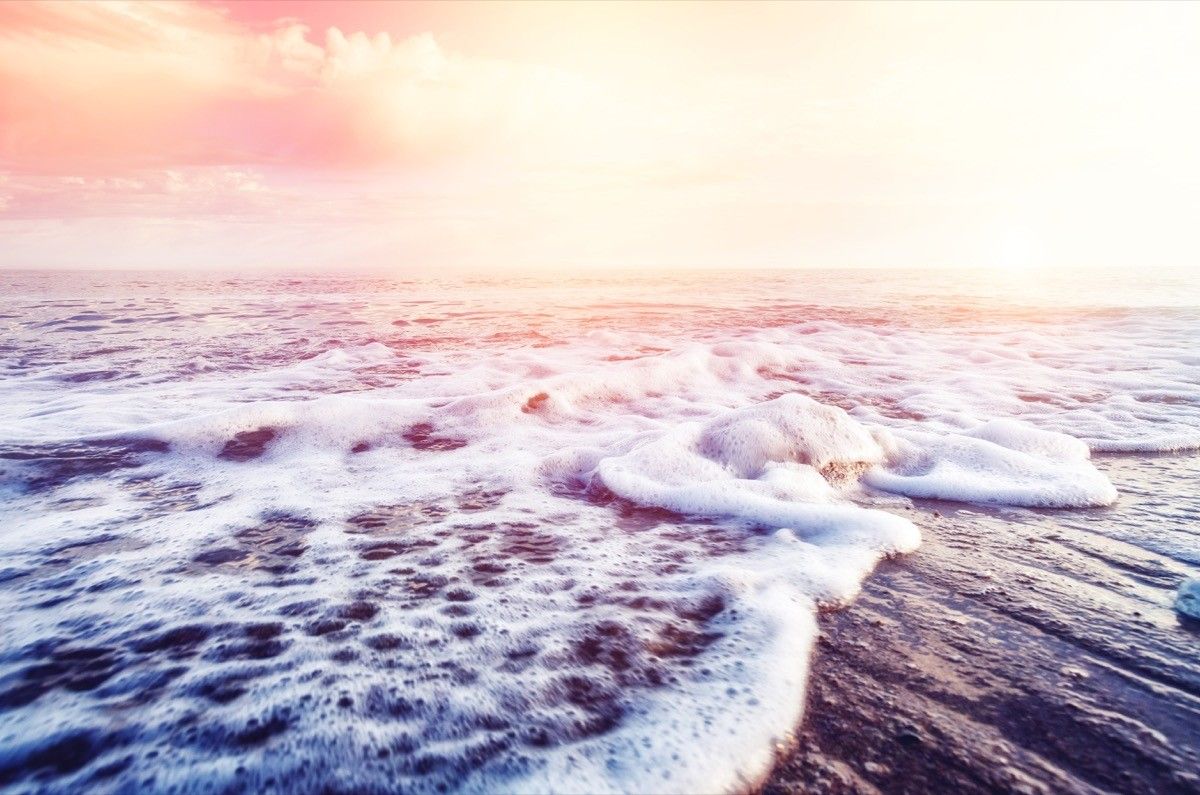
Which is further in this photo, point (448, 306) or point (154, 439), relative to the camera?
point (448, 306)

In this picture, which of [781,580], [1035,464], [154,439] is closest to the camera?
[781,580]

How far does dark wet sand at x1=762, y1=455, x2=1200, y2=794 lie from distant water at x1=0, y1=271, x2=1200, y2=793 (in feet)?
0.49

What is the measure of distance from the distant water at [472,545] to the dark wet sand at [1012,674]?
0.49 ft

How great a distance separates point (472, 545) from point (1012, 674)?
2.30m

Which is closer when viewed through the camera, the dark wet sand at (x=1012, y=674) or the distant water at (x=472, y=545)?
the dark wet sand at (x=1012, y=674)

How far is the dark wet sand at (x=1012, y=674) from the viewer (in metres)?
1.66

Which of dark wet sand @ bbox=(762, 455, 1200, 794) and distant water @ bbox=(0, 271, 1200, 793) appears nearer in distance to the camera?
dark wet sand @ bbox=(762, 455, 1200, 794)

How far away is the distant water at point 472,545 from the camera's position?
5.94ft

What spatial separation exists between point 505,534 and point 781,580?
1.42 meters

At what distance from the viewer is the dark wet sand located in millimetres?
1655

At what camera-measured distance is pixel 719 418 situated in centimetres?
491

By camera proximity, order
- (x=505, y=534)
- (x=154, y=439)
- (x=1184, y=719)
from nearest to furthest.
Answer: (x=1184, y=719), (x=505, y=534), (x=154, y=439)

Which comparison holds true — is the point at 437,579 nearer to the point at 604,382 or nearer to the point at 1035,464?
the point at 1035,464

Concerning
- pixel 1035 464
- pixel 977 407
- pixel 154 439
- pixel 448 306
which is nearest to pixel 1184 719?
pixel 1035 464
